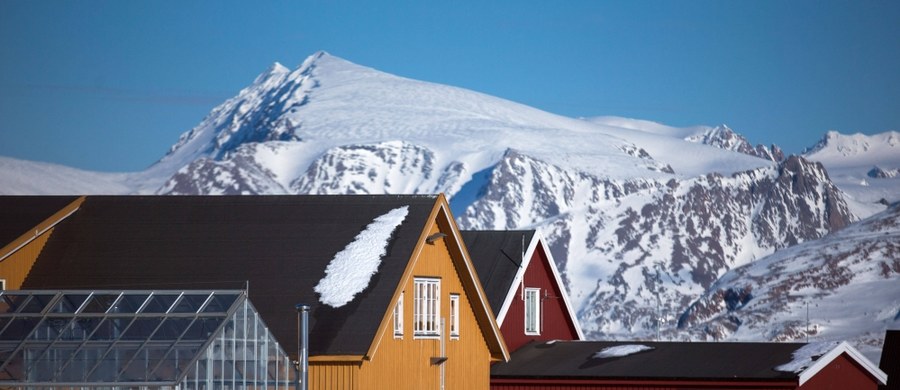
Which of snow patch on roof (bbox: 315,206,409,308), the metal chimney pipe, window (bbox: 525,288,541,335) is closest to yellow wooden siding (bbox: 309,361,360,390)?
snow patch on roof (bbox: 315,206,409,308)

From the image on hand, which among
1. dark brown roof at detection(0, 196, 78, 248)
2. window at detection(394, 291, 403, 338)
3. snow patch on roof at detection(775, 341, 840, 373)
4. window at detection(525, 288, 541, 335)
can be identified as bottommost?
snow patch on roof at detection(775, 341, 840, 373)

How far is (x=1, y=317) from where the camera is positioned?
33.3 m

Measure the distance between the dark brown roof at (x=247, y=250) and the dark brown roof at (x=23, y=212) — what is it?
581mm

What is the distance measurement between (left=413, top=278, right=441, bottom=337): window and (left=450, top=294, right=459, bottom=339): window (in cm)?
98

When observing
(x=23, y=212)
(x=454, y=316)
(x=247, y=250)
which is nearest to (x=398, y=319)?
(x=454, y=316)

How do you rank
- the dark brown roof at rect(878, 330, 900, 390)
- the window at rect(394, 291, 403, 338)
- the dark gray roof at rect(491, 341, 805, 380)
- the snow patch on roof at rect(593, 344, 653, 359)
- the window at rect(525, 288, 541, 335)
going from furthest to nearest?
the dark brown roof at rect(878, 330, 900, 390) < the window at rect(525, 288, 541, 335) < the snow patch on roof at rect(593, 344, 653, 359) < the dark gray roof at rect(491, 341, 805, 380) < the window at rect(394, 291, 403, 338)

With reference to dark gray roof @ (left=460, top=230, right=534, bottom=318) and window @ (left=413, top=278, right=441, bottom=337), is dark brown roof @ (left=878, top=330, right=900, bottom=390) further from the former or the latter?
window @ (left=413, top=278, right=441, bottom=337)

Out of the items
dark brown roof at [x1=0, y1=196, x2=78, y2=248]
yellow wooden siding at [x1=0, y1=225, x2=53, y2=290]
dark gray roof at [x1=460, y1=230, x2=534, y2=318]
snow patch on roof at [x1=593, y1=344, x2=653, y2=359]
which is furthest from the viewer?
dark gray roof at [x1=460, y1=230, x2=534, y2=318]

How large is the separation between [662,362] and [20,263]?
18.5m

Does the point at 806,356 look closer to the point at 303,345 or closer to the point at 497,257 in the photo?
the point at 497,257

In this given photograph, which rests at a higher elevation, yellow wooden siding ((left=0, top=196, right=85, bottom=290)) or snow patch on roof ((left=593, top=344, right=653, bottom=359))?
yellow wooden siding ((left=0, top=196, right=85, bottom=290))

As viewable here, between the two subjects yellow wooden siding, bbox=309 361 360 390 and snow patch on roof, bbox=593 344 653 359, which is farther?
snow patch on roof, bbox=593 344 653 359

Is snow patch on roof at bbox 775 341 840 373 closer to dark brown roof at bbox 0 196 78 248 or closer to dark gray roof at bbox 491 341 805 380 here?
dark gray roof at bbox 491 341 805 380

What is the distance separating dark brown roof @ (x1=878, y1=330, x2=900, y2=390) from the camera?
56.3 metres
